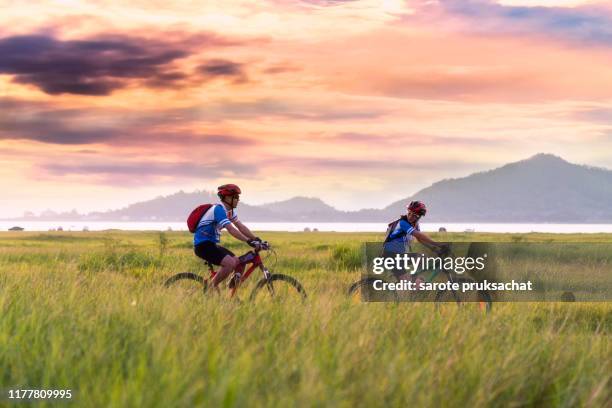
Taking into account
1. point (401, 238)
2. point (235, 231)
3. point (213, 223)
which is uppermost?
point (213, 223)

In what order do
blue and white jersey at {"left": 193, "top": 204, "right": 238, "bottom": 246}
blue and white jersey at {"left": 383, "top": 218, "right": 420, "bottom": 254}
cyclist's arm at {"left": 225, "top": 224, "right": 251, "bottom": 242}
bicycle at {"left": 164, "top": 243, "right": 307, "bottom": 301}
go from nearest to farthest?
cyclist's arm at {"left": 225, "top": 224, "right": 251, "bottom": 242}
blue and white jersey at {"left": 193, "top": 204, "right": 238, "bottom": 246}
bicycle at {"left": 164, "top": 243, "right": 307, "bottom": 301}
blue and white jersey at {"left": 383, "top": 218, "right": 420, "bottom": 254}

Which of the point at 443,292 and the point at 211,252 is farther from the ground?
the point at 211,252

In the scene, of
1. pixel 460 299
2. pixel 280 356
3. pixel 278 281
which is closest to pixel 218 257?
pixel 278 281

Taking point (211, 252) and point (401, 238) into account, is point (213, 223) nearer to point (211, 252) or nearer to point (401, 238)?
point (211, 252)

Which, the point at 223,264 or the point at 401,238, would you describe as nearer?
the point at 223,264

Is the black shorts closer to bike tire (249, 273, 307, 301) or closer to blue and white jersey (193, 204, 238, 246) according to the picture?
blue and white jersey (193, 204, 238, 246)

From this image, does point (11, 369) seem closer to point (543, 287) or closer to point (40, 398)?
point (40, 398)

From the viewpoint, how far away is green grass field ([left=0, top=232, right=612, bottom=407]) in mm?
5984

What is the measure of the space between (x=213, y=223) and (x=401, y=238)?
3.27 meters

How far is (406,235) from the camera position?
13.3 meters

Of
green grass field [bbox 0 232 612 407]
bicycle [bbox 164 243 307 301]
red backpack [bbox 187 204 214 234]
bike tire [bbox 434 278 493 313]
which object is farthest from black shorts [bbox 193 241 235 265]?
bike tire [bbox 434 278 493 313]

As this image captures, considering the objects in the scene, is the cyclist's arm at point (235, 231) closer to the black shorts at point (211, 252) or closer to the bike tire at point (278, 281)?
the black shorts at point (211, 252)

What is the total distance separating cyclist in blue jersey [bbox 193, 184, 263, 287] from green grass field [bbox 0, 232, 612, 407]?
2.12 m

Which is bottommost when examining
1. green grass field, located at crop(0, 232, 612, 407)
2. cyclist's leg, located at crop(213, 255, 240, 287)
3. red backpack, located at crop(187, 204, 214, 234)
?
green grass field, located at crop(0, 232, 612, 407)
